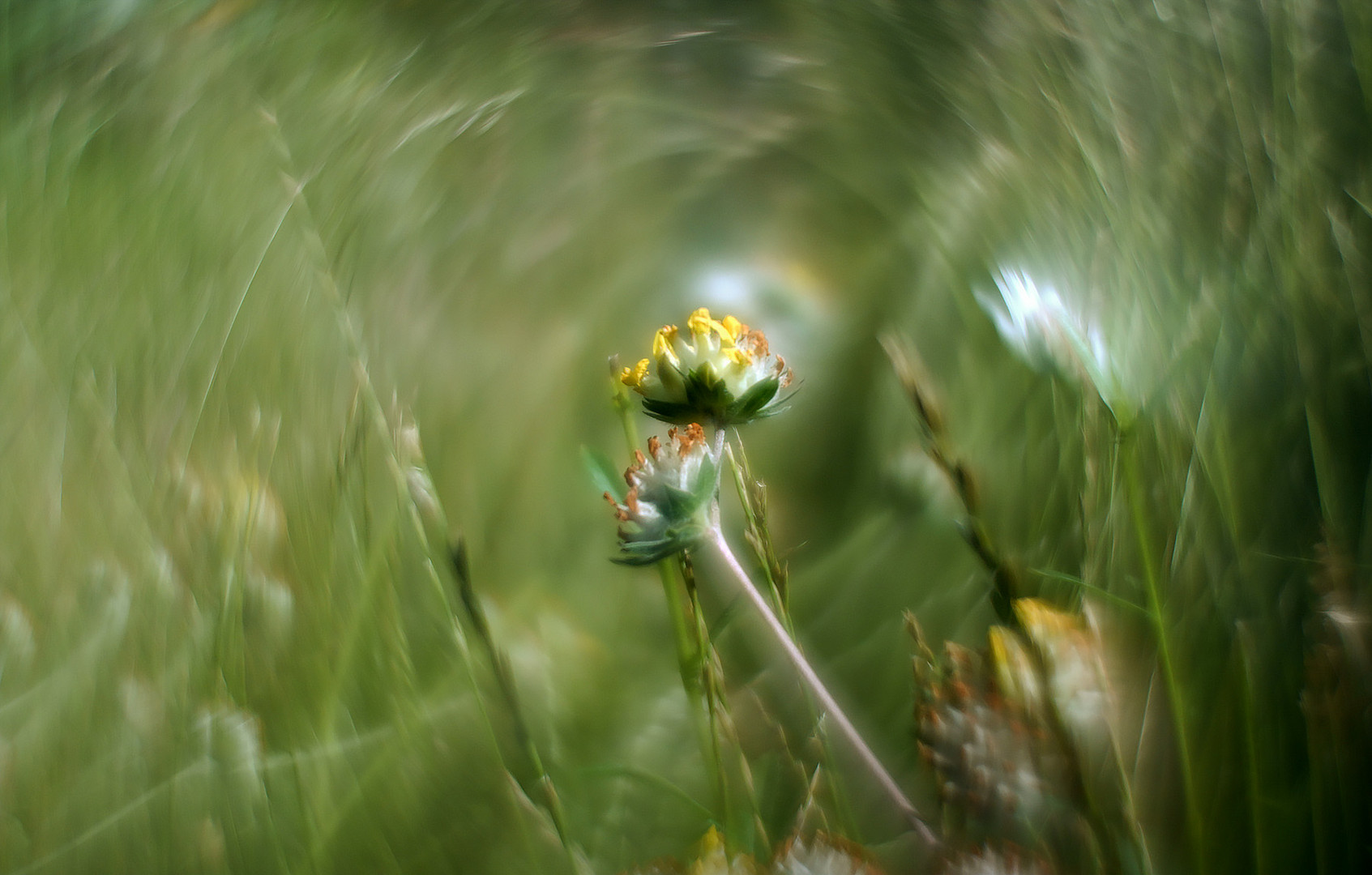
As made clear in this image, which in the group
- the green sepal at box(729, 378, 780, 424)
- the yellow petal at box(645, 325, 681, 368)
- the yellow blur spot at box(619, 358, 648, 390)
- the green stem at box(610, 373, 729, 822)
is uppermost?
the yellow petal at box(645, 325, 681, 368)

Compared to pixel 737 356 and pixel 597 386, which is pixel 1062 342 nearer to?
pixel 737 356

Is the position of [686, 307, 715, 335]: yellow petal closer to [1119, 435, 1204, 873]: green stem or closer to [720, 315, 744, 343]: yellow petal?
[720, 315, 744, 343]: yellow petal

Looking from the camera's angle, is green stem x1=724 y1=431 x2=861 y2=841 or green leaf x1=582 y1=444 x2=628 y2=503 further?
green leaf x1=582 y1=444 x2=628 y2=503

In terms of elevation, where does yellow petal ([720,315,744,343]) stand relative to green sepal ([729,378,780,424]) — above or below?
above

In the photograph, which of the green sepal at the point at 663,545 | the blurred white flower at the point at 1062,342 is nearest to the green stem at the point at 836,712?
the green sepal at the point at 663,545

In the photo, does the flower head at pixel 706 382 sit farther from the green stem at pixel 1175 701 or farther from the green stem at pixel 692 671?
the green stem at pixel 1175 701

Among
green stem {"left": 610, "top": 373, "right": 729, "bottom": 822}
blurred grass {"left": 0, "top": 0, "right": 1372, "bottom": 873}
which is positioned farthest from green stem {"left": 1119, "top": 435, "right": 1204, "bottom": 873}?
green stem {"left": 610, "top": 373, "right": 729, "bottom": 822}

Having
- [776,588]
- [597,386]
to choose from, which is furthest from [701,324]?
[597,386]
